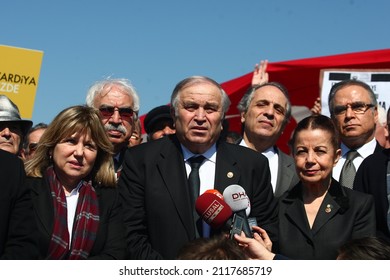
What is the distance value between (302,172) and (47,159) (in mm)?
1678

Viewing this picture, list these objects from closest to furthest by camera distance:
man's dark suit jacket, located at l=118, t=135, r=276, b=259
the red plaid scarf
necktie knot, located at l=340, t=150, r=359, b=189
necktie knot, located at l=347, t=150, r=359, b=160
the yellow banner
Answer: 1. the red plaid scarf
2. man's dark suit jacket, located at l=118, t=135, r=276, b=259
3. necktie knot, located at l=340, t=150, r=359, b=189
4. necktie knot, located at l=347, t=150, r=359, b=160
5. the yellow banner

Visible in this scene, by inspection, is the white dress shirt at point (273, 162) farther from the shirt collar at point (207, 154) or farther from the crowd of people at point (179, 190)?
the shirt collar at point (207, 154)

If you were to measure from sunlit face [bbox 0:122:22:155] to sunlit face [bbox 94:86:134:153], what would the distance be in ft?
2.13

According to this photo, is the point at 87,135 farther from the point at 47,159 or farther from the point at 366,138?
the point at 366,138

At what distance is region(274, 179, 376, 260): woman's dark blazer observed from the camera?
4.29 m

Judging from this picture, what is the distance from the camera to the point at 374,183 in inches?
185

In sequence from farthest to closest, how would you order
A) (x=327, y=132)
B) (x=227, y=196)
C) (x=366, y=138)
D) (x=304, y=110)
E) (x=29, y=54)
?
(x=304, y=110) → (x=29, y=54) → (x=366, y=138) → (x=327, y=132) → (x=227, y=196)

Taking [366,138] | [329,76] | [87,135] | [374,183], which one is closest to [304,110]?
[329,76]

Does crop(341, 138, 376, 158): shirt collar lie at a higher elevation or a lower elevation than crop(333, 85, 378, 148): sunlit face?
lower

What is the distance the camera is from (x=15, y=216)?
3.79 m

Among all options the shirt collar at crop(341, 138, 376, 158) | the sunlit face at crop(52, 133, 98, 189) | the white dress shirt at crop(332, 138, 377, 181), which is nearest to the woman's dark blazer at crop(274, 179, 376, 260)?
the white dress shirt at crop(332, 138, 377, 181)

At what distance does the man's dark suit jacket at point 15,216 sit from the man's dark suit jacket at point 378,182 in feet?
7.34

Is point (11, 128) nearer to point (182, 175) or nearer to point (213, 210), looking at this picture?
point (182, 175)

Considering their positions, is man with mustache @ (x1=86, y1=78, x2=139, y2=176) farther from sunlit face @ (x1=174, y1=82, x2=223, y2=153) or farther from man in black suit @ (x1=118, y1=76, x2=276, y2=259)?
sunlit face @ (x1=174, y1=82, x2=223, y2=153)
